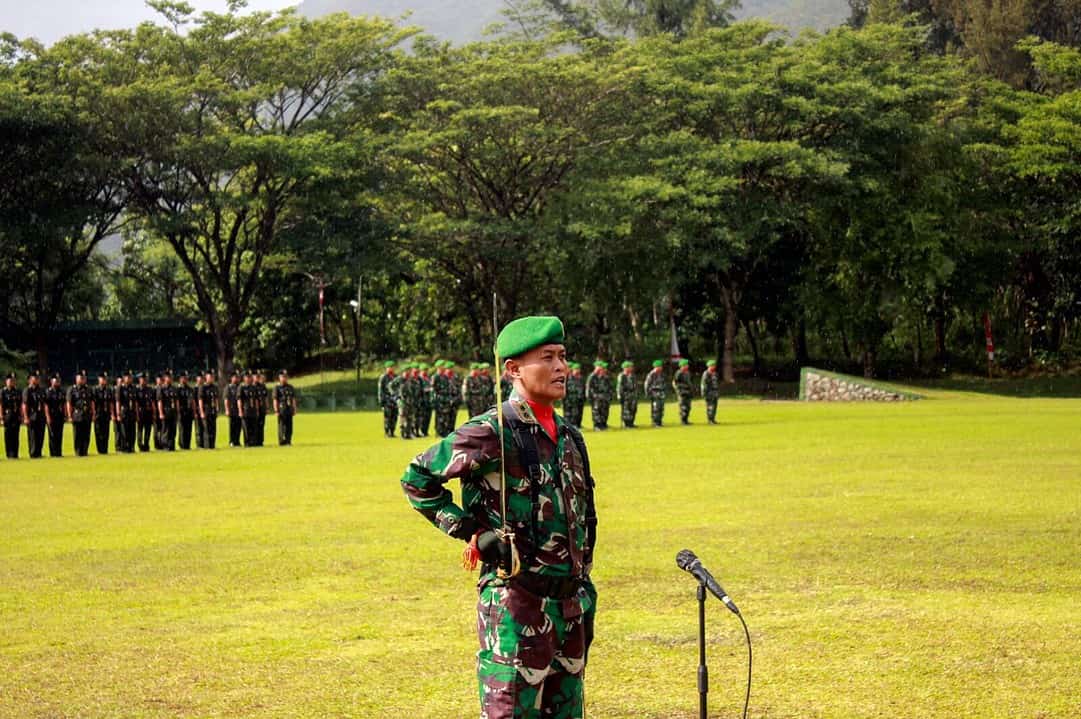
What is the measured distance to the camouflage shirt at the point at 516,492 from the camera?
5.58 meters

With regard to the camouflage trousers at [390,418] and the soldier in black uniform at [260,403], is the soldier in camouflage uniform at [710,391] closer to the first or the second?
the camouflage trousers at [390,418]

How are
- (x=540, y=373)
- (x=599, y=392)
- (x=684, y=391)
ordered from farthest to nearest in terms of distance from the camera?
(x=684, y=391) → (x=599, y=392) → (x=540, y=373)

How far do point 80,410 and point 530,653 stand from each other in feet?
84.1

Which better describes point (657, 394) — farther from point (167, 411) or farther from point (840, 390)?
point (840, 390)

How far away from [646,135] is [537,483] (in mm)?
45237

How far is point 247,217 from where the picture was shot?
54031 mm

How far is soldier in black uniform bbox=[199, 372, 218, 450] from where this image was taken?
3058 centimetres

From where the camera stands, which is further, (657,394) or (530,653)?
(657,394)

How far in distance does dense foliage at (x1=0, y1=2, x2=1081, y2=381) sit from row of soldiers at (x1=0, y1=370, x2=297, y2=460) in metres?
15.8

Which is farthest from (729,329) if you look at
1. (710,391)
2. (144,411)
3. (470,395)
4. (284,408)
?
(144,411)

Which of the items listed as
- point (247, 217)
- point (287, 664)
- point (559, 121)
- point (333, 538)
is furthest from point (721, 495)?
point (247, 217)

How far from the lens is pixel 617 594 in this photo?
11.2 m

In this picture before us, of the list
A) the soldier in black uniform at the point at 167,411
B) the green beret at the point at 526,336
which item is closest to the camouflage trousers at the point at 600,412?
the soldier in black uniform at the point at 167,411

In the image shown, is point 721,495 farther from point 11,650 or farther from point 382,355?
point 382,355
